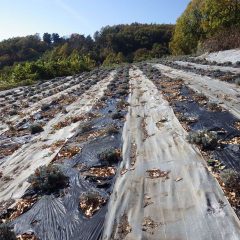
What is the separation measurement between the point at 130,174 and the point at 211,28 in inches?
2088

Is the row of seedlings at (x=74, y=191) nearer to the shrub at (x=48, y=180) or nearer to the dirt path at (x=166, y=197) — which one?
the shrub at (x=48, y=180)

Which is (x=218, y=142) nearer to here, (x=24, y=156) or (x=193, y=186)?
(x=193, y=186)

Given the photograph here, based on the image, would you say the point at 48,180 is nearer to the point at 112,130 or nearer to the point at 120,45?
the point at 112,130

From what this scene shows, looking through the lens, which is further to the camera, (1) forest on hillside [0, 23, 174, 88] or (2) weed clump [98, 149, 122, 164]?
(1) forest on hillside [0, 23, 174, 88]

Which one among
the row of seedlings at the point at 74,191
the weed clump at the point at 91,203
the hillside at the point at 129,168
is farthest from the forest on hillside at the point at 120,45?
the weed clump at the point at 91,203

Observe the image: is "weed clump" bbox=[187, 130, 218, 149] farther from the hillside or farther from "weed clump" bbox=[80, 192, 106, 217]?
"weed clump" bbox=[80, 192, 106, 217]

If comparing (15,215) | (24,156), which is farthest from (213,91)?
(15,215)

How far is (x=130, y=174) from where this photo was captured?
837 cm

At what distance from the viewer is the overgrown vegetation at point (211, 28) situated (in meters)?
42.4

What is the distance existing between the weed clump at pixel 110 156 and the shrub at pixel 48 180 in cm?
120

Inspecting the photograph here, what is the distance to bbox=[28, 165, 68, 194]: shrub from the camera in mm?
8305

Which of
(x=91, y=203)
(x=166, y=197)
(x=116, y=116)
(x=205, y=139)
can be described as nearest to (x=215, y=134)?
(x=205, y=139)

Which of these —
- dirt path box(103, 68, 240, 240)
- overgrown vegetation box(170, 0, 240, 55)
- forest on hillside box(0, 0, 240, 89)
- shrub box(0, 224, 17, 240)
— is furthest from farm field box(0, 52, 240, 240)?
overgrown vegetation box(170, 0, 240, 55)

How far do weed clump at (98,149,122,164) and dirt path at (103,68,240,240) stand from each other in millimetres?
223
